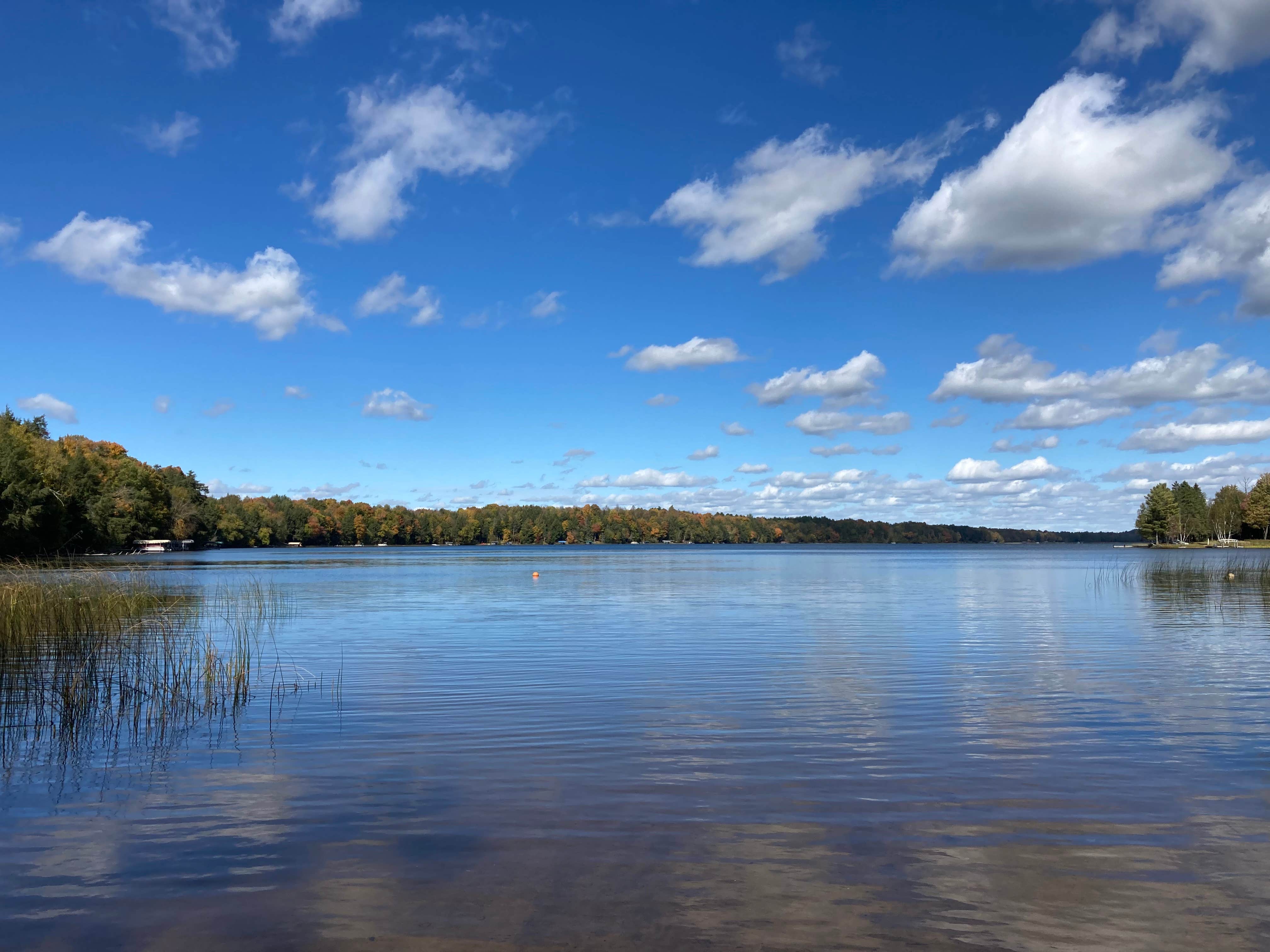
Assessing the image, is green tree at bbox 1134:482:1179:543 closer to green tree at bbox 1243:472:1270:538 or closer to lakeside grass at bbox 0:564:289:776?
green tree at bbox 1243:472:1270:538

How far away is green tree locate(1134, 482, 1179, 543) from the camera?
161375 mm

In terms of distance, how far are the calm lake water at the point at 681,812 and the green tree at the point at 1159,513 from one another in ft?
534

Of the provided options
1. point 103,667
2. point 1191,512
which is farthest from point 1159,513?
point 103,667

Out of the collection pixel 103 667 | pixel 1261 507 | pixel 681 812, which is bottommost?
pixel 681 812

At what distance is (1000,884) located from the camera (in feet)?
22.9

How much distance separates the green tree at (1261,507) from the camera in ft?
467

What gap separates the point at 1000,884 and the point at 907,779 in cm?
304

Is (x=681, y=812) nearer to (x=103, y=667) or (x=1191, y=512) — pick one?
(x=103, y=667)

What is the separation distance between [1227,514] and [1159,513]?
408 inches

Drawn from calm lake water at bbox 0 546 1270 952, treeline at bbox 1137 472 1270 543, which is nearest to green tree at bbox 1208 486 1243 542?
treeline at bbox 1137 472 1270 543

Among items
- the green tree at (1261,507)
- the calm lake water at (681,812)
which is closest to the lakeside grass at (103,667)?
the calm lake water at (681,812)

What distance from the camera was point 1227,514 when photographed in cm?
15788

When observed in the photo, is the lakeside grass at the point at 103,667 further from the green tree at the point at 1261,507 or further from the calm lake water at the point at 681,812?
the green tree at the point at 1261,507

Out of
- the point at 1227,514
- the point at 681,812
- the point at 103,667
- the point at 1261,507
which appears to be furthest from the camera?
the point at 1227,514
